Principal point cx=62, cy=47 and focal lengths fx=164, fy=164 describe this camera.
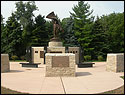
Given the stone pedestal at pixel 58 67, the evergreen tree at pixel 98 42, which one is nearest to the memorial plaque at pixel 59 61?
the stone pedestal at pixel 58 67

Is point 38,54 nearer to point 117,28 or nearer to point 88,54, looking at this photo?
point 88,54

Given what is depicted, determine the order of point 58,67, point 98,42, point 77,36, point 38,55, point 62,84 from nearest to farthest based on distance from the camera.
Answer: point 62,84 → point 58,67 → point 38,55 → point 98,42 → point 77,36

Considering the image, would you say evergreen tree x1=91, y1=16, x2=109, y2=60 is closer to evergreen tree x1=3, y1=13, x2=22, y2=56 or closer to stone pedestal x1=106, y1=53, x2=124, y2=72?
evergreen tree x1=3, y1=13, x2=22, y2=56

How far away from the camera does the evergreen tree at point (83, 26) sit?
2997 centimetres

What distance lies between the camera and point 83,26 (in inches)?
1243

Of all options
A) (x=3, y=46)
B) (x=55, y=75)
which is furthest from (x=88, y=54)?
(x=55, y=75)

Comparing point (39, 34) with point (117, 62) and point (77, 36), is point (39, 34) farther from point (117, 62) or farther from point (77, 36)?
point (117, 62)

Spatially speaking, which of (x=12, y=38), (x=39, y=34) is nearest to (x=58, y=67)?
(x=12, y=38)

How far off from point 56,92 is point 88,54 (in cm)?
2502

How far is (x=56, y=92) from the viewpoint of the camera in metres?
5.70

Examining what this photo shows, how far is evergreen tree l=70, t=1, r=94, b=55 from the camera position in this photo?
98.3ft

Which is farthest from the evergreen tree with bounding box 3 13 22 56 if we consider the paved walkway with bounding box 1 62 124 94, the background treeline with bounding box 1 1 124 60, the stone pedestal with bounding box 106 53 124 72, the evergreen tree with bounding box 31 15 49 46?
the paved walkway with bounding box 1 62 124 94

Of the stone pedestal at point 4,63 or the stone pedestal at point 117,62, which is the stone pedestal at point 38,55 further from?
the stone pedestal at point 117,62

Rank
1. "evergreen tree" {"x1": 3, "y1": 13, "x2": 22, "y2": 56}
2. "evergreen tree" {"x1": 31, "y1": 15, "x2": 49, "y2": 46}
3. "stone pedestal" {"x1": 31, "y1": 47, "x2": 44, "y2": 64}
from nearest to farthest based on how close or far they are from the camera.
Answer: "stone pedestal" {"x1": 31, "y1": 47, "x2": 44, "y2": 64} < "evergreen tree" {"x1": 3, "y1": 13, "x2": 22, "y2": 56} < "evergreen tree" {"x1": 31, "y1": 15, "x2": 49, "y2": 46}
